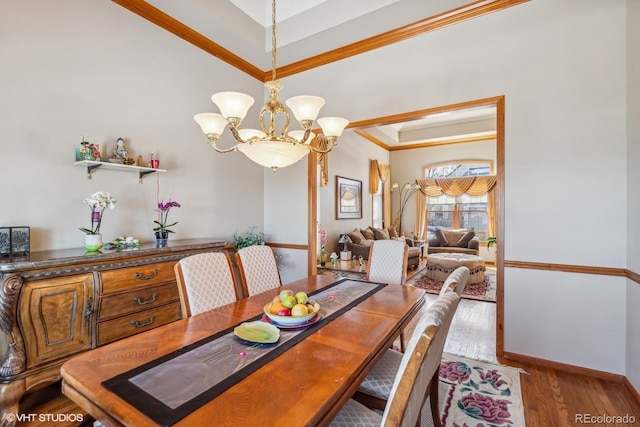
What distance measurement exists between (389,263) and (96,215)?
2.49 metres

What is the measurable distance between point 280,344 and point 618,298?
275cm

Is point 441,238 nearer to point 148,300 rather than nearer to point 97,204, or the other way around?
point 148,300

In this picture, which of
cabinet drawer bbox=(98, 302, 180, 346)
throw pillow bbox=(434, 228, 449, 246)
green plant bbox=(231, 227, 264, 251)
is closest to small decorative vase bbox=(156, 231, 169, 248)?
cabinet drawer bbox=(98, 302, 180, 346)

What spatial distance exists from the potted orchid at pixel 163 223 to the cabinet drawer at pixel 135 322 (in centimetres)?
56

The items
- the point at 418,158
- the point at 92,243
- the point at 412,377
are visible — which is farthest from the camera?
the point at 418,158

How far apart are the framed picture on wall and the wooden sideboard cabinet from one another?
14.9 ft

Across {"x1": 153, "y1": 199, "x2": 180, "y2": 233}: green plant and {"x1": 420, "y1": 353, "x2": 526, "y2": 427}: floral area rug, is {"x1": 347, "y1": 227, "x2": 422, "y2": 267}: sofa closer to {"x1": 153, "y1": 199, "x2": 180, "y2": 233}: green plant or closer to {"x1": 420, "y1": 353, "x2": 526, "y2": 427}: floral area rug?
{"x1": 420, "y1": 353, "x2": 526, "y2": 427}: floral area rug

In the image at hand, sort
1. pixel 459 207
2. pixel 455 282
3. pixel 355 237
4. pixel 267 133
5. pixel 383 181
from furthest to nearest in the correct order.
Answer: pixel 383 181 → pixel 459 207 → pixel 355 237 → pixel 267 133 → pixel 455 282

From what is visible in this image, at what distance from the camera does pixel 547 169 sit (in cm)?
262

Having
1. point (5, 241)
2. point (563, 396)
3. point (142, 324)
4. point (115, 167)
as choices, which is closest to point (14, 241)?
point (5, 241)

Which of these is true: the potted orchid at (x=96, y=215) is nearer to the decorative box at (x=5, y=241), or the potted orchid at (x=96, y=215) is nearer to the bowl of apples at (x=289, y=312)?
the decorative box at (x=5, y=241)

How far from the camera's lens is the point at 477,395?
7.20 ft

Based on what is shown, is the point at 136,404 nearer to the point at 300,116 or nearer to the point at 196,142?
the point at 300,116

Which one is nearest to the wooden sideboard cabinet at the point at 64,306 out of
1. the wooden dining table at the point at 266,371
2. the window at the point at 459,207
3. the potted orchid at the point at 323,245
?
the wooden dining table at the point at 266,371
